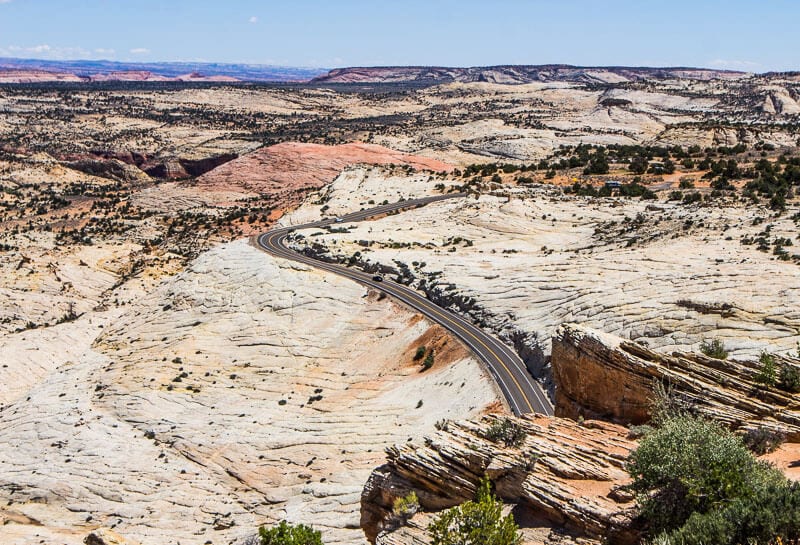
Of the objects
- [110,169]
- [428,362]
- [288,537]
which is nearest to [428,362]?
[428,362]

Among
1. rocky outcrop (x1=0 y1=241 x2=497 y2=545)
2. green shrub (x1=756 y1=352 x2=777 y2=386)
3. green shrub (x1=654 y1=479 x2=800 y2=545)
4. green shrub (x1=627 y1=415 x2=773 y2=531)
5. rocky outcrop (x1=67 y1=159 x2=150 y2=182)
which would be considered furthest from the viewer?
rocky outcrop (x1=67 y1=159 x2=150 y2=182)

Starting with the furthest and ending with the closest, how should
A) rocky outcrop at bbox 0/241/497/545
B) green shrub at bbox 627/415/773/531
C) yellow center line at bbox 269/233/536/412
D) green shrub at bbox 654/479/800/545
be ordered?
yellow center line at bbox 269/233/536/412 → rocky outcrop at bbox 0/241/497/545 → green shrub at bbox 627/415/773/531 → green shrub at bbox 654/479/800/545

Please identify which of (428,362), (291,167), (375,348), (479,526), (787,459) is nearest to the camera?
(479,526)

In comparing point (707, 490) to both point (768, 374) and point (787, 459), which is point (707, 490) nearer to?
point (787, 459)

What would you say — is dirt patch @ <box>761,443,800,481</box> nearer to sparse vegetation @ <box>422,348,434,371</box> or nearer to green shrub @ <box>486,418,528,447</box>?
green shrub @ <box>486,418,528,447</box>

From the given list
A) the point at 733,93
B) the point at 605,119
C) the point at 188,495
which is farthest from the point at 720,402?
the point at 733,93

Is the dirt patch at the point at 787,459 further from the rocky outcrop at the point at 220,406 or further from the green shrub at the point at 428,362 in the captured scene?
the green shrub at the point at 428,362

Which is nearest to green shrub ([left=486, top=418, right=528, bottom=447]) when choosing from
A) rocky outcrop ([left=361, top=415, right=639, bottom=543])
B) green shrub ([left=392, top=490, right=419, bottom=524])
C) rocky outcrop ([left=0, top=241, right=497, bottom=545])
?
rocky outcrop ([left=361, top=415, right=639, bottom=543])
